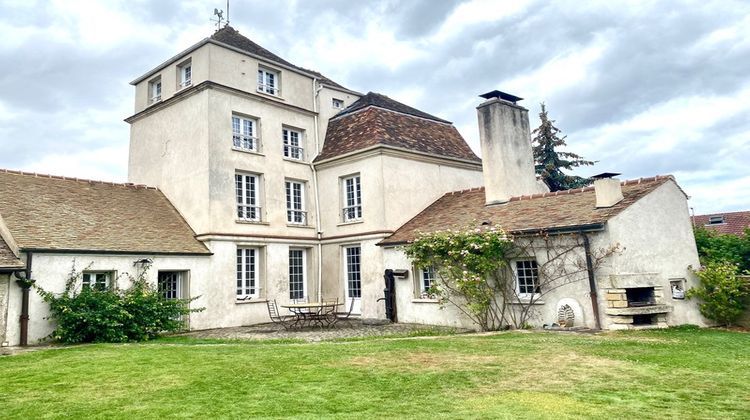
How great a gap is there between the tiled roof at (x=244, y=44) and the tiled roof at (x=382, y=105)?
6.37 ft

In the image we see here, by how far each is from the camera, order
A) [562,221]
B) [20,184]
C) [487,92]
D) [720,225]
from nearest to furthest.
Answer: [562,221] → [20,184] → [487,92] → [720,225]

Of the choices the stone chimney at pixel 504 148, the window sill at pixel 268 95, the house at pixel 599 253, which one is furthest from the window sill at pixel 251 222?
the stone chimney at pixel 504 148

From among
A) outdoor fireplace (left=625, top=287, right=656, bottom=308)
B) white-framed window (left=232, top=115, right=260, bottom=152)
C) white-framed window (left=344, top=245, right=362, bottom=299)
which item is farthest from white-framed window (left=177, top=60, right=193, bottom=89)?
outdoor fireplace (left=625, top=287, right=656, bottom=308)

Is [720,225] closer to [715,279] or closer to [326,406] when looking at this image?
[715,279]

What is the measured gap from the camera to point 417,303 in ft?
56.3

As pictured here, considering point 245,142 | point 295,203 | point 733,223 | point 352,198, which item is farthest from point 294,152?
point 733,223

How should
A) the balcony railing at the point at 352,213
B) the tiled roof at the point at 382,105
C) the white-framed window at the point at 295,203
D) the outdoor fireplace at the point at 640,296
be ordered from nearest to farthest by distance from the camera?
the outdoor fireplace at the point at 640,296 → the balcony railing at the point at 352,213 → the white-framed window at the point at 295,203 → the tiled roof at the point at 382,105

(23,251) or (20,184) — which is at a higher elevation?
(20,184)

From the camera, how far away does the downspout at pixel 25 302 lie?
12930mm

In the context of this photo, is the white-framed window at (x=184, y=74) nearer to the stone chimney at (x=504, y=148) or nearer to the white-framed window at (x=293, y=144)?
the white-framed window at (x=293, y=144)

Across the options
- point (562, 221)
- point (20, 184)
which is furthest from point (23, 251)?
point (562, 221)

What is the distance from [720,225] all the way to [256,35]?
105 ft

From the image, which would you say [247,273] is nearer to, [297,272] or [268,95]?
[297,272]

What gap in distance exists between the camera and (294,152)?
2136 cm
